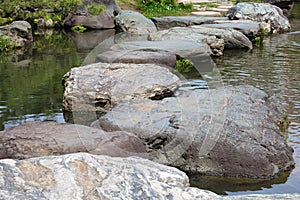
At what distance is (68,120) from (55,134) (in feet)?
6.88

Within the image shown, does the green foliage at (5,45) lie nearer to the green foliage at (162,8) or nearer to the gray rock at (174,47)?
the gray rock at (174,47)

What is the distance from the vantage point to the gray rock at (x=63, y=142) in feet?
15.8

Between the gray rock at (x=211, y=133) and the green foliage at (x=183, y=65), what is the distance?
3765 mm

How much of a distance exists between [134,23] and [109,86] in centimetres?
771

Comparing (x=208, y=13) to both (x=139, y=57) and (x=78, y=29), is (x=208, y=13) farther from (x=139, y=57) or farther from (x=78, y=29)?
(x=139, y=57)

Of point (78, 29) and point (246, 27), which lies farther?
point (78, 29)

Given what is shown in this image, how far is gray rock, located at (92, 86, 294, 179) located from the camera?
520cm

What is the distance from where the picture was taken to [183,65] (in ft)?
34.1

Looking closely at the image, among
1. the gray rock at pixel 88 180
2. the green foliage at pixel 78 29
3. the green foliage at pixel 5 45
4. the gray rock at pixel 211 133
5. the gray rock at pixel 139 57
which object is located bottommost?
the green foliage at pixel 78 29

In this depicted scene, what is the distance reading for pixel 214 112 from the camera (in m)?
5.97

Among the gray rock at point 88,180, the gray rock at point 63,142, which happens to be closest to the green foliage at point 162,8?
the gray rock at point 63,142

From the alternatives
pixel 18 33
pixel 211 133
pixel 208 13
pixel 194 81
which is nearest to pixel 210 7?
pixel 208 13

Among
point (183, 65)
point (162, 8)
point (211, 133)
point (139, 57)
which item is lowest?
point (162, 8)

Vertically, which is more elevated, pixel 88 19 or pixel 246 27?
pixel 246 27
